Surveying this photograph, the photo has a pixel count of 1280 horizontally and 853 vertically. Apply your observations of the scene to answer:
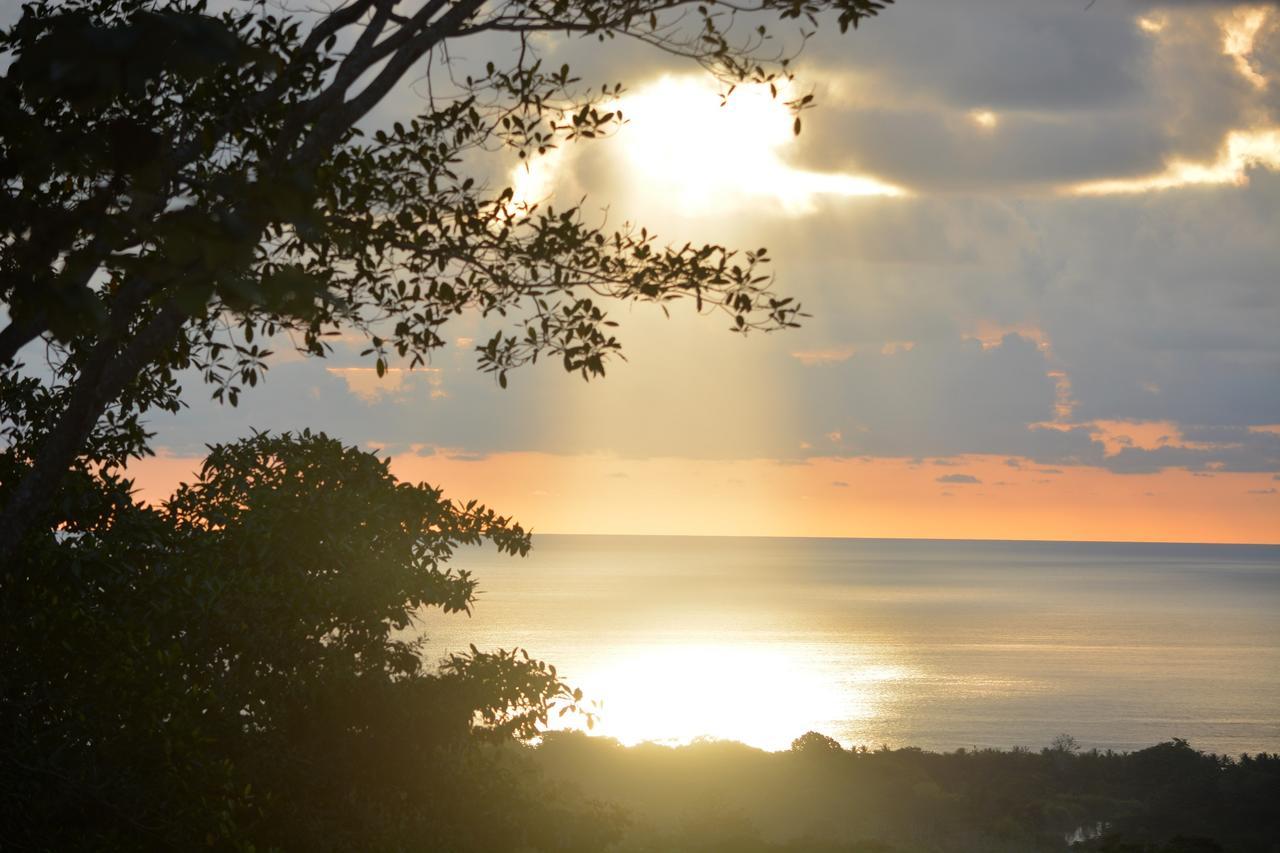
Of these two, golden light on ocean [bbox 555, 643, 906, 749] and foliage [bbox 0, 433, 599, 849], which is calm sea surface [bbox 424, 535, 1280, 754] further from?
foliage [bbox 0, 433, 599, 849]

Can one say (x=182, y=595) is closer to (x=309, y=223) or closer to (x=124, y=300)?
(x=124, y=300)

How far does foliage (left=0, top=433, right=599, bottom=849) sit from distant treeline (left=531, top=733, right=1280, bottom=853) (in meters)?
27.4

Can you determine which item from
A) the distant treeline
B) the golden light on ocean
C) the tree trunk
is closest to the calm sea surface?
the golden light on ocean

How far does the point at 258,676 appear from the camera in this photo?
15.0 m

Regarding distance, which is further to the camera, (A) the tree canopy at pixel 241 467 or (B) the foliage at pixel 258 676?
(B) the foliage at pixel 258 676

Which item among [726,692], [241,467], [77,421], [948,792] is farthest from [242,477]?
[726,692]

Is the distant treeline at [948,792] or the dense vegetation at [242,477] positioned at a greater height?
the dense vegetation at [242,477]

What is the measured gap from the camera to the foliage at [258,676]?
9492 millimetres

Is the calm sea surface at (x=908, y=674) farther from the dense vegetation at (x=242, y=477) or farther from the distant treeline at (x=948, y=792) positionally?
the dense vegetation at (x=242, y=477)

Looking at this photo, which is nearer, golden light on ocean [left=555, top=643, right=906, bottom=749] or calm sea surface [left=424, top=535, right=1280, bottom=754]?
calm sea surface [left=424, top=535, right=1280, bottom=754]

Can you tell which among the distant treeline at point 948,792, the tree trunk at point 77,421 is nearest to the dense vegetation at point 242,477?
the tree trunk at point 77,421

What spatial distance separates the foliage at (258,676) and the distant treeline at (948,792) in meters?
27.4

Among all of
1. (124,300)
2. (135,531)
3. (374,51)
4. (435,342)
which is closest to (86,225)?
(124,300)

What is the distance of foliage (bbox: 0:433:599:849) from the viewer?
9492 mm
